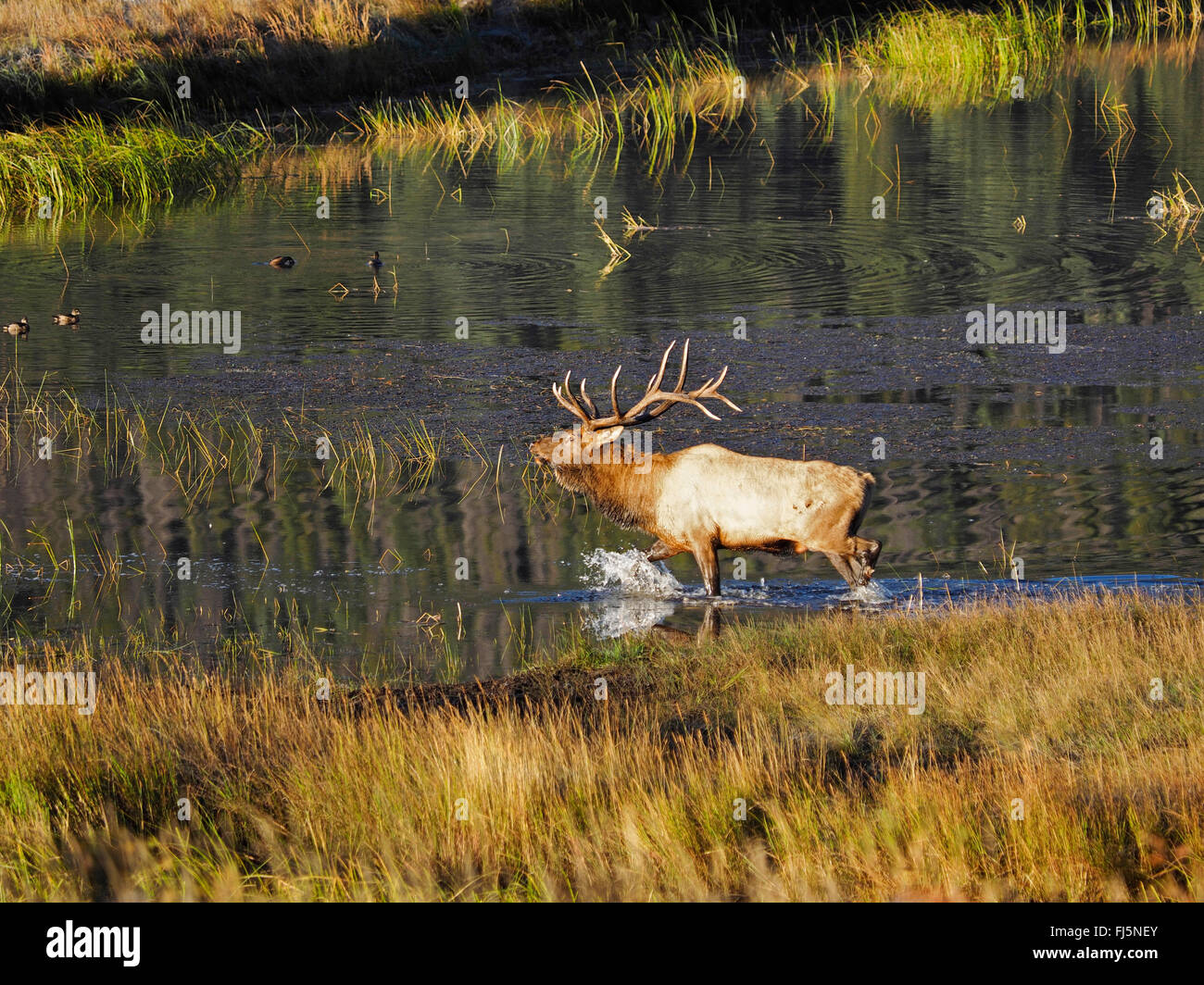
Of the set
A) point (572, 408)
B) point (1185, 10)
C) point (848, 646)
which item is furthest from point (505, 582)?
point (1185, 10)

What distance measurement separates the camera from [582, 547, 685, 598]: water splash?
9.62 metres

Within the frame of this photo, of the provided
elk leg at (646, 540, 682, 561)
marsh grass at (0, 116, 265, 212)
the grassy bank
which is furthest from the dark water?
the grassy bank

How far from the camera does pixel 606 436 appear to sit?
32.3ft

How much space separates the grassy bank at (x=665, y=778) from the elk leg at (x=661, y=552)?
→ 141 cm

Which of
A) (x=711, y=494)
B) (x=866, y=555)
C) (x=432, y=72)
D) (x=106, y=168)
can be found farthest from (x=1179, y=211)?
(x=432, y=72)

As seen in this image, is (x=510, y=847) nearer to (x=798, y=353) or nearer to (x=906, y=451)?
(x=906, y=451)

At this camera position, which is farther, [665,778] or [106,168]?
[106,168]

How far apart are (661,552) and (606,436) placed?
805 millimetres

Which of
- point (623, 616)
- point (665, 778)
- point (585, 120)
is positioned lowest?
point (665, 778)

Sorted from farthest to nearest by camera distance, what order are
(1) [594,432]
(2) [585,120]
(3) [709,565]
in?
(2) [585,120] < (1) [594,432] < (3) [709,565]

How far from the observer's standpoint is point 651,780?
6.22m

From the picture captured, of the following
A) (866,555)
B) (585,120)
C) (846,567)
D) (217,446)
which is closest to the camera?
(866,555)

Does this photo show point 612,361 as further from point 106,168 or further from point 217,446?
point 106,168
